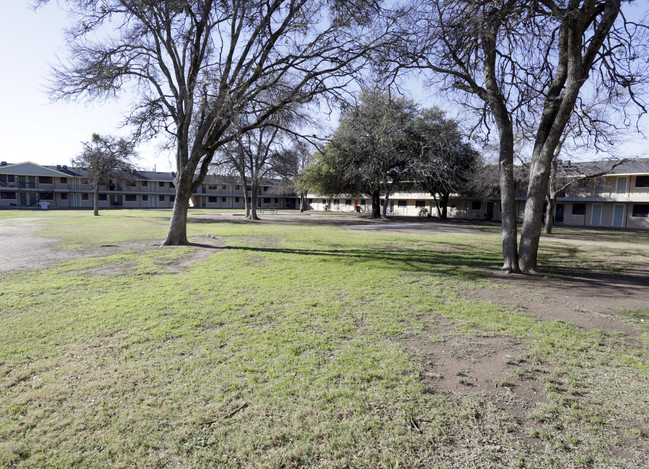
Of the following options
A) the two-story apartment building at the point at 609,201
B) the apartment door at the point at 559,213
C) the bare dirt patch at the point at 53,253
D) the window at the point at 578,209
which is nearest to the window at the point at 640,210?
the two-story apartment building at the point at 609,201

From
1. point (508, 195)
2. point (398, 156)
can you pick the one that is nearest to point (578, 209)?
point (398, 156)

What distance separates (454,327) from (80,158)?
4193 centimetres

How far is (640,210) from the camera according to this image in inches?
1430

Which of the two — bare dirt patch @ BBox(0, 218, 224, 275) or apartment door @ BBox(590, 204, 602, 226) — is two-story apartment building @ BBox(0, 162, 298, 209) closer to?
bare dirt patch @ BBox(0, 218, 224, 275)

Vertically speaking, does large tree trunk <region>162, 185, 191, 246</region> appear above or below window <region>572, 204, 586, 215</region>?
below

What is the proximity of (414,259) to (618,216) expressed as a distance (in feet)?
122

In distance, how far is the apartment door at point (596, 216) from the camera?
128ft

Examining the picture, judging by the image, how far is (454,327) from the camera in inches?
224

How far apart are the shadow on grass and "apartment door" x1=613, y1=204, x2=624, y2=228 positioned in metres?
33.6

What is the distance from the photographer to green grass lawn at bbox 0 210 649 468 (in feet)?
9.45

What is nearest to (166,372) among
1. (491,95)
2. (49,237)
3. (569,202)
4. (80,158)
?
(491,95)

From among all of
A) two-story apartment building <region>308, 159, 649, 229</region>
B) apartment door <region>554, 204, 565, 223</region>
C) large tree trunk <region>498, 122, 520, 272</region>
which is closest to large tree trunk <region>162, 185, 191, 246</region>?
large tree trunk <region>498, 122, 520, 272</region>

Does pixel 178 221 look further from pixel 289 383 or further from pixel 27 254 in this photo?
pixel 289 383

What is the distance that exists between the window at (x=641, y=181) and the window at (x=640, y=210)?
2.23m
